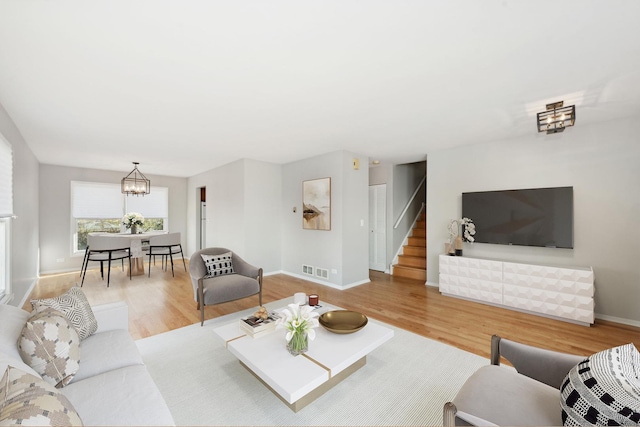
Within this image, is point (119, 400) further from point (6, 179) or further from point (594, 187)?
point (594, 187)

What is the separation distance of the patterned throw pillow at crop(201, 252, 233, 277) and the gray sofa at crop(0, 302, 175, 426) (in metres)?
1.76

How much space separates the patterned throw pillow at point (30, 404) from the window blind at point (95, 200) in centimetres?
718

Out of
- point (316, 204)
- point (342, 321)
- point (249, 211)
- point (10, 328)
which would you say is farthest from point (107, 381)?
point (249, 211)

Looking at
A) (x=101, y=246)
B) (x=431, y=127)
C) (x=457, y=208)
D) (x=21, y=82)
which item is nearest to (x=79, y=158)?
(x=101, y=246)

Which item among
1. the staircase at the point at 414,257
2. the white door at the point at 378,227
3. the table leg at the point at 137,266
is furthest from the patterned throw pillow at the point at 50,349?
the white door at the point at 378,227

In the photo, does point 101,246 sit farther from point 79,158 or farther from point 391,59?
point 391,59

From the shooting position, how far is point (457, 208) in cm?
451

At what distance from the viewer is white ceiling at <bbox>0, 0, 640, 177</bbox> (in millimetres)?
1531

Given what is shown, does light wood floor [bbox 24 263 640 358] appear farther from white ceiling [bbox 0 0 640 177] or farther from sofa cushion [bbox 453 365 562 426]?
white ceiling [bbox 0 0 640 177]

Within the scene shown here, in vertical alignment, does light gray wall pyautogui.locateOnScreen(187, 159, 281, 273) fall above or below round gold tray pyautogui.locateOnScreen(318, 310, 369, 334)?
above

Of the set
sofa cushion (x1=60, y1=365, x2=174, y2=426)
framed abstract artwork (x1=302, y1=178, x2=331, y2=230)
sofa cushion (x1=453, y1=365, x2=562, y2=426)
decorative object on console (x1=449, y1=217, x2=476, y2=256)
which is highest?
framed abstract artwork (x1=302, y1=178, x2=331, y2=230)

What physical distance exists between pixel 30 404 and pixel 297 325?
1.25 m

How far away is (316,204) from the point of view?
5.05 metres

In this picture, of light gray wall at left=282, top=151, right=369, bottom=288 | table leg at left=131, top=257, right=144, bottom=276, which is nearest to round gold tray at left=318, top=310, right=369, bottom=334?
light gray wall at left=282, top=151, right=369, bottom=288
